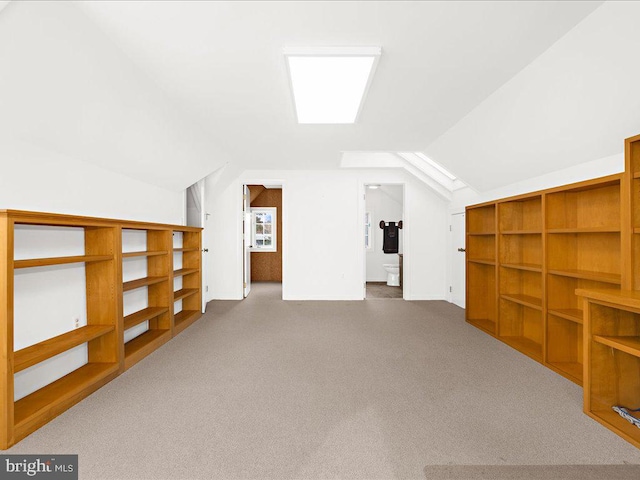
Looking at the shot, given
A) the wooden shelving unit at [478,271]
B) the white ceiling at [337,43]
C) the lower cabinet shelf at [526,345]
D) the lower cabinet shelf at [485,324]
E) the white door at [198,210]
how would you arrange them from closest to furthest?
the white ceiling at [337,43], the lower cabinet shelf at [526,345], the lower cabinet shelf at [485,324], the wooden shelving unit at [478,271], the white door at [198,210]

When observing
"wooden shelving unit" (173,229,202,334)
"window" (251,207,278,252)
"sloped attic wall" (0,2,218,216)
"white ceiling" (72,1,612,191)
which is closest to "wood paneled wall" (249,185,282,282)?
"window" (251,207,278,252)

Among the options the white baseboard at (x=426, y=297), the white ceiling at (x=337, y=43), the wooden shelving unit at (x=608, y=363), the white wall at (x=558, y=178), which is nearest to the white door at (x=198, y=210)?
the white ceiling at (x=337, y=43)

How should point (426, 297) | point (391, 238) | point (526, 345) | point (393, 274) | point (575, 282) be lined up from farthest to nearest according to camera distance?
point (391, 238), point (393, 274), point (426, 297), point (526, 345), point (575, 282)

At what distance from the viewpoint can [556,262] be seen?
107 inches

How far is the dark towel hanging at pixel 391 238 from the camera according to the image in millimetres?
7594

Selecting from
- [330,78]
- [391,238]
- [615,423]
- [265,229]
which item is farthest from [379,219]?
[615,423]

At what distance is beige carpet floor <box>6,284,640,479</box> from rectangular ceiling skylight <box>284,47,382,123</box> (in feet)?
7.93

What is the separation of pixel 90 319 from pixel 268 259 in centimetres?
545

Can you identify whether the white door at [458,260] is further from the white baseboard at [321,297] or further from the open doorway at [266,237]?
the open doorway at [266,237]

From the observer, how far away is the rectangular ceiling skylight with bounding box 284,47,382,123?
77.8 inches

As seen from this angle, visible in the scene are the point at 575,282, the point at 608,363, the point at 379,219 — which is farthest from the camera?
the point at 379,219

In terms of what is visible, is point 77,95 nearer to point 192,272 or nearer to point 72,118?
point 72,118

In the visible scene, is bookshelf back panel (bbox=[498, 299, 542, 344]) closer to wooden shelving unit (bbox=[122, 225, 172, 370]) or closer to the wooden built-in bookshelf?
the wooden built-in bookshelf

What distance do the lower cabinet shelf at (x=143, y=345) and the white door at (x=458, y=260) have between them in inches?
177
